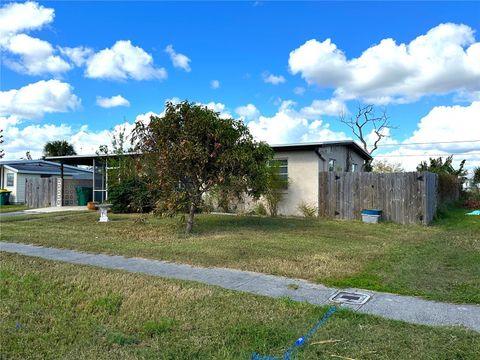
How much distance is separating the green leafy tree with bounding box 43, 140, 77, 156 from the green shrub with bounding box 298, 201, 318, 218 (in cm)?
4217

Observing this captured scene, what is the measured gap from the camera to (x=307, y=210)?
55.2 feet

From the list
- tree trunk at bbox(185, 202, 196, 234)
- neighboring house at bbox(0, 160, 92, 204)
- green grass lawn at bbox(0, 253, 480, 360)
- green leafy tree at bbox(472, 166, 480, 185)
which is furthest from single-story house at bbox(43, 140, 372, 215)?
green leafy tree at bbox(472, 166, 480, 185)

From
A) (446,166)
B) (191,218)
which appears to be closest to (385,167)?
(446,166)

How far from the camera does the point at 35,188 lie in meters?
24.3

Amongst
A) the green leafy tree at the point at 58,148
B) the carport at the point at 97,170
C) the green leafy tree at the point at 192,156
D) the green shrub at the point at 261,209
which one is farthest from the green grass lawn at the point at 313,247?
the green leafy tree at the point at 58,148

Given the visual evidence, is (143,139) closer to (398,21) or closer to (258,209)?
(258,209)

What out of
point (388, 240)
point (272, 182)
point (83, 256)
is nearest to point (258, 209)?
point (272, 182)

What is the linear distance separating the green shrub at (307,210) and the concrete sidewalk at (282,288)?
32.9 ft

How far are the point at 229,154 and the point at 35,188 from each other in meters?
17.7

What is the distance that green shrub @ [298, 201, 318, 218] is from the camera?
1673 cm

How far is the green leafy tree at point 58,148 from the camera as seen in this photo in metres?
51.9

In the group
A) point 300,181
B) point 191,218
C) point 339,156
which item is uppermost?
point 339,156

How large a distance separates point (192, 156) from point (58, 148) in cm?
4693

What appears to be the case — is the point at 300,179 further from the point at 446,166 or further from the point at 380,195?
the point at 446,166
